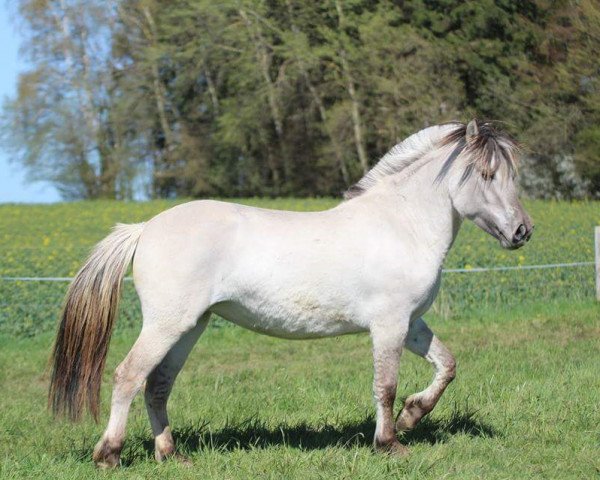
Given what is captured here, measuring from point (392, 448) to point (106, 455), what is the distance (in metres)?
1.68

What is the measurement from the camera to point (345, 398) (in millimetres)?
7340

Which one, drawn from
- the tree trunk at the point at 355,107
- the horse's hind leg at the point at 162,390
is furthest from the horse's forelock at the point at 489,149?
the tree trunk at the point at 355,107

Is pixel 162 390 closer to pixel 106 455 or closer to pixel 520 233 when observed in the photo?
pixel 106 455

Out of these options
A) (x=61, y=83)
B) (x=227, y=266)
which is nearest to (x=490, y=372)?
(x=227, y=266)

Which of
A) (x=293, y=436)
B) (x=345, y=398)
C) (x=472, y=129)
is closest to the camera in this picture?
(x=472, y=129)

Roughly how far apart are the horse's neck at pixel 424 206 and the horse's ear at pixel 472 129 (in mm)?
288

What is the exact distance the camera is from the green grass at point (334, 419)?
526cm

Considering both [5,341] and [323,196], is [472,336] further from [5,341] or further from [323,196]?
[323,196]

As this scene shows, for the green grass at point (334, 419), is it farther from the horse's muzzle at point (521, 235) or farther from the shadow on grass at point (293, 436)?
the horse's muzzle at point (521, 235)

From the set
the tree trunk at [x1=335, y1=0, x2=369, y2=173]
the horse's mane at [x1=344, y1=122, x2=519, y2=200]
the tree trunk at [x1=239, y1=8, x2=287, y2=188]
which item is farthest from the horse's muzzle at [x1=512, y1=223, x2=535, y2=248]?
the tree trunk at [x1=239, y1=8, x2=287, y2=188]

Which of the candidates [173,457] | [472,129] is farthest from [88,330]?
[472,129]

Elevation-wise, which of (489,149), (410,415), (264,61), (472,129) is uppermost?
(264,61)

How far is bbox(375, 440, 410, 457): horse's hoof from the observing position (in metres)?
5.50

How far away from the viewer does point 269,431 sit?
6340 mm
